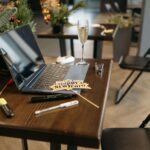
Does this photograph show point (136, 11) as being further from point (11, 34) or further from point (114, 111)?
point (11, 34)

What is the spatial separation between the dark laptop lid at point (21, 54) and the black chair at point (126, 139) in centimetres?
47

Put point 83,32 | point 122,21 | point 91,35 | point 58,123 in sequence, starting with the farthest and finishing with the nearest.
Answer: point 122,21 → point 91,35 → point 83,32 → point 58,123

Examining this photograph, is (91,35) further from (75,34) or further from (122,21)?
(122,21)

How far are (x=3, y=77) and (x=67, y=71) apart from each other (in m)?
0.31

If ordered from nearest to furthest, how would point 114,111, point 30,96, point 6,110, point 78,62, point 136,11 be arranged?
Result: point 6,110, point 30,96, point 78,62, point 114,111, point 136,11

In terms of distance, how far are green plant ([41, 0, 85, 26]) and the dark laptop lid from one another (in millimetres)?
1009

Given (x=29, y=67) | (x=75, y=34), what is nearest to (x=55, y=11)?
(x=75, y=34)

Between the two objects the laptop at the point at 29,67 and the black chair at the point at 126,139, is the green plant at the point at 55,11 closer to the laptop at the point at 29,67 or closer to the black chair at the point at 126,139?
the laptop at the point at 29,67

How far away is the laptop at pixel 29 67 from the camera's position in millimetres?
957

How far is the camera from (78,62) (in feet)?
4.34

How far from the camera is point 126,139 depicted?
43.8 inches

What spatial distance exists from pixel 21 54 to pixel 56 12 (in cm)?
129

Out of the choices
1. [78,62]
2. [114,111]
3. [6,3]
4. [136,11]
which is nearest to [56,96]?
[78,62]

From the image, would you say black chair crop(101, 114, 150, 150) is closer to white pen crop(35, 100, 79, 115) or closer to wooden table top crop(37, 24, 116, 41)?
white pen crop(35, 100, 79, 115)
